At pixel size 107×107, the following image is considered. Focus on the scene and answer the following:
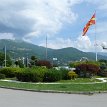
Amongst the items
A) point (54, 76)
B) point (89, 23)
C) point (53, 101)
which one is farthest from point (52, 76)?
point (89, 23)

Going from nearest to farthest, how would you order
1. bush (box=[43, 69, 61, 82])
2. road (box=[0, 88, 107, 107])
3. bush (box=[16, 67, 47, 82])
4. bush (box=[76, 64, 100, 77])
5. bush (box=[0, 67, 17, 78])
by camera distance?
road (box=[0, 88, 107, 107])
bush (box=[16, 67, 47, 82])
bush (box=[43, 69, 61, 82])
bush (box=[76, 64, 100, 77])
bush (box=[0, 67, 17, 78])

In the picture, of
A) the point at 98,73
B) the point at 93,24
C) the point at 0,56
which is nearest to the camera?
the point at 98,73

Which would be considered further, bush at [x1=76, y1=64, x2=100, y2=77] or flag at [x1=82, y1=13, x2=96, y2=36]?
flag at [x1=82, y1=13, x2=96, y2=36]

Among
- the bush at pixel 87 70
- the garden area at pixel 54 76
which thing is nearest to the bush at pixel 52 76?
the garden area at pixel 54 76

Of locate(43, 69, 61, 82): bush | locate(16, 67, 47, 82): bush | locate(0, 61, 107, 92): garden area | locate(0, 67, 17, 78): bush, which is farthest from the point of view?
locate(0, 67, 17, 78): bush

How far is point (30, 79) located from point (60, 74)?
3.07 metres

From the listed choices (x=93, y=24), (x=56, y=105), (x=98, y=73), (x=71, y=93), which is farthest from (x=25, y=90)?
(x=93, y=24)

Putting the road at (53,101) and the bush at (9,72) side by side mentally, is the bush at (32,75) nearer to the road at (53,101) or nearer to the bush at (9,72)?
the bush at (9,72)

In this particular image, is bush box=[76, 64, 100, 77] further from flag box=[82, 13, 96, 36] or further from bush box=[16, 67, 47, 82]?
flag box=[82, 13, 96, 36]

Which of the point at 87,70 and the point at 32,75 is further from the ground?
the point at 87,70

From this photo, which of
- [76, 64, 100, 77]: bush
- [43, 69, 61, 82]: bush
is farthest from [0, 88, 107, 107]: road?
[76, 64, 100, 77]: bush

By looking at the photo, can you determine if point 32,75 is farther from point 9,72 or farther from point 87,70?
point 9,72

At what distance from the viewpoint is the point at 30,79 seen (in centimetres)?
3312

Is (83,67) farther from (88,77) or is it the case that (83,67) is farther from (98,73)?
(98,73)
